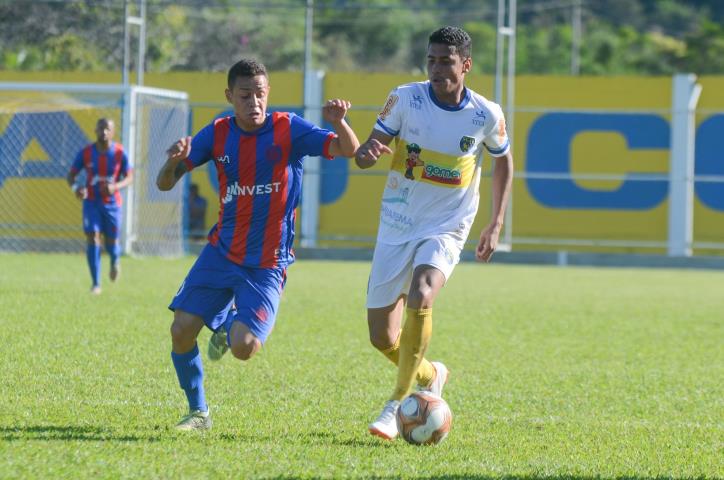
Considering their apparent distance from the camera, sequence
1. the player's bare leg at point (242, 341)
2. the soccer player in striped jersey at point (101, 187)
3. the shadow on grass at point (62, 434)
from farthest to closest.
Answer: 1. the soccer player in striped jersey at point (101, 187)
2. the player's bare leg at point (242, 341)
3. the shadow on grass at point (62, 434)

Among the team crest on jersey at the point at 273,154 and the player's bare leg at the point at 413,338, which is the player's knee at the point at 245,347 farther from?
the team crest on jersey at the point at 273,154

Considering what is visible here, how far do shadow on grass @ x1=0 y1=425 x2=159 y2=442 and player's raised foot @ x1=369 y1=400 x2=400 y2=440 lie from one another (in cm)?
105

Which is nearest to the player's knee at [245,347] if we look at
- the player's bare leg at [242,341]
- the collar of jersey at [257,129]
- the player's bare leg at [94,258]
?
the player's bare leg at [242,341]

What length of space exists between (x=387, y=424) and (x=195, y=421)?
96cm

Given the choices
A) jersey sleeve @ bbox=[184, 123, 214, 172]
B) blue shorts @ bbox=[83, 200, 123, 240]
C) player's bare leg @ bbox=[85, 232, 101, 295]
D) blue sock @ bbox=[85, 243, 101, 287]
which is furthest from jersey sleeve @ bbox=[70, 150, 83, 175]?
jersey sleeve @ bbox=[184, 123, 214, 172]

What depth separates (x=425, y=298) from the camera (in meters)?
6.45

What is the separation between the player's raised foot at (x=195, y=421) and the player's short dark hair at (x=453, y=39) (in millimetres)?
2187

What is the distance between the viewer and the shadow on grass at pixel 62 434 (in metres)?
6.07

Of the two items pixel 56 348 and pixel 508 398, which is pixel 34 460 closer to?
→ pixel 508 398

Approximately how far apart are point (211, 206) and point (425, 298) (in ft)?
60.8

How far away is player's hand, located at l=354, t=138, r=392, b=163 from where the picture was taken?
625cm

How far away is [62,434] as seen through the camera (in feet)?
20.3

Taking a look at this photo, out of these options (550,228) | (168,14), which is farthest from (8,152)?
(168,14)

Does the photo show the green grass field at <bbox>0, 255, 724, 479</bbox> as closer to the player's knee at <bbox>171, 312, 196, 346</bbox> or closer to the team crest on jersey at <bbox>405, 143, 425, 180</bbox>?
the player's knee at <bbox>171, 312, 196, 346</bbox>
